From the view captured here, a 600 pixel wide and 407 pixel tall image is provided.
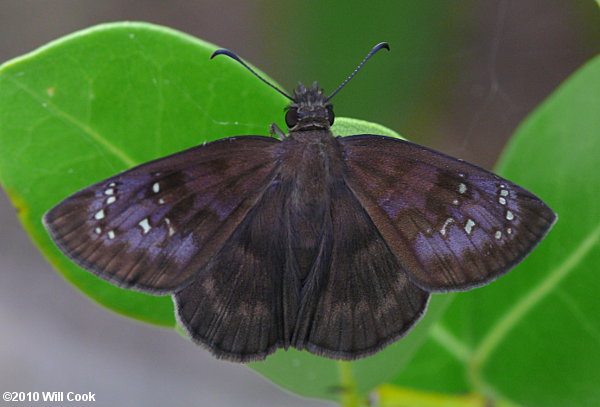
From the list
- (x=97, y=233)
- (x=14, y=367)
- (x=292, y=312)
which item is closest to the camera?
(x=97, y=233)

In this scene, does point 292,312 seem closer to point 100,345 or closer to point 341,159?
point 341,159

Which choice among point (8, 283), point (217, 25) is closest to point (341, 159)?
point (217, 25)

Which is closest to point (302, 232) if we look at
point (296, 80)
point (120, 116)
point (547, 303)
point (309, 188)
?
point (309, 188)

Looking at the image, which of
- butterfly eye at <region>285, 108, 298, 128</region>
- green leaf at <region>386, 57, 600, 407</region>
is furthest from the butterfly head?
green leaf at <region>386, 57, 600, 407</region>

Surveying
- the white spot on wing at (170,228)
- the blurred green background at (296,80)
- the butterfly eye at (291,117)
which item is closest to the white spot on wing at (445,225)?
the butterfly eye at (291,117)

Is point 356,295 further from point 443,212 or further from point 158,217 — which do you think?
point 158,217

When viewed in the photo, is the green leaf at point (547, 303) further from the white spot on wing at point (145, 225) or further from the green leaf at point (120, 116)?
the white spot on wing at point (145, 225)
